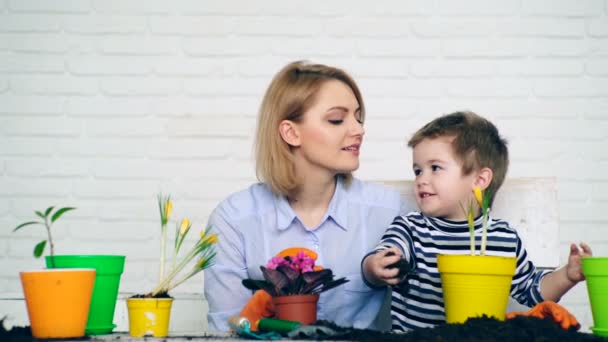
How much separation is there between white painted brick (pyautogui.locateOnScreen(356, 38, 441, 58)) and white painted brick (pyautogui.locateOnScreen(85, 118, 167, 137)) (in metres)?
0.86

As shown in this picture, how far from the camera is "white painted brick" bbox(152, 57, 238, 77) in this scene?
3135 mm

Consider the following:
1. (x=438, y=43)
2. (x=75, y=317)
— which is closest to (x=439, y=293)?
(x=75, y=317)

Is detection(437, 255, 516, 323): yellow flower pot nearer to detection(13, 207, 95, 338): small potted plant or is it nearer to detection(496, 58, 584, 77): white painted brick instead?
detection(13, 207, 95, 338): small potted plant

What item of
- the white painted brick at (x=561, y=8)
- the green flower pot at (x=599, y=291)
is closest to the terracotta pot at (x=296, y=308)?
the green flower pot at (x=599, y=291)

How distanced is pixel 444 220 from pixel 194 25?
1595 millimetres

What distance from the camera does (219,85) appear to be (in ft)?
10.3

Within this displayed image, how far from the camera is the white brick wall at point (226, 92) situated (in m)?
3.09

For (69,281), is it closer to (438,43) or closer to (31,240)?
(31,240)

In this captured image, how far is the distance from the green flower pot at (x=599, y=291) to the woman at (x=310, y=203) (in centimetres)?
82

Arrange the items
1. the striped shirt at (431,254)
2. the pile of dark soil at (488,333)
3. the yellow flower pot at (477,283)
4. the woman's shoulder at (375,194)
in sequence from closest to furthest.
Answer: the pile of dark soil at (488,333), the yellow flower pot at (477,283), the striped shirt at (431,254), the woman's shoulder at (375,194)

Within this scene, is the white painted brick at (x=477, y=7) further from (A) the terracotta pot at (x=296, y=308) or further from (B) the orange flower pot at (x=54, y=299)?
(B) the orange flower pot at (x=54, y=299)

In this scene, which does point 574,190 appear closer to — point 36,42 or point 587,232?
point 587,232

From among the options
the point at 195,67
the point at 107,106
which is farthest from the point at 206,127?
the point at 107,106

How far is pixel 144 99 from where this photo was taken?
123 inches
